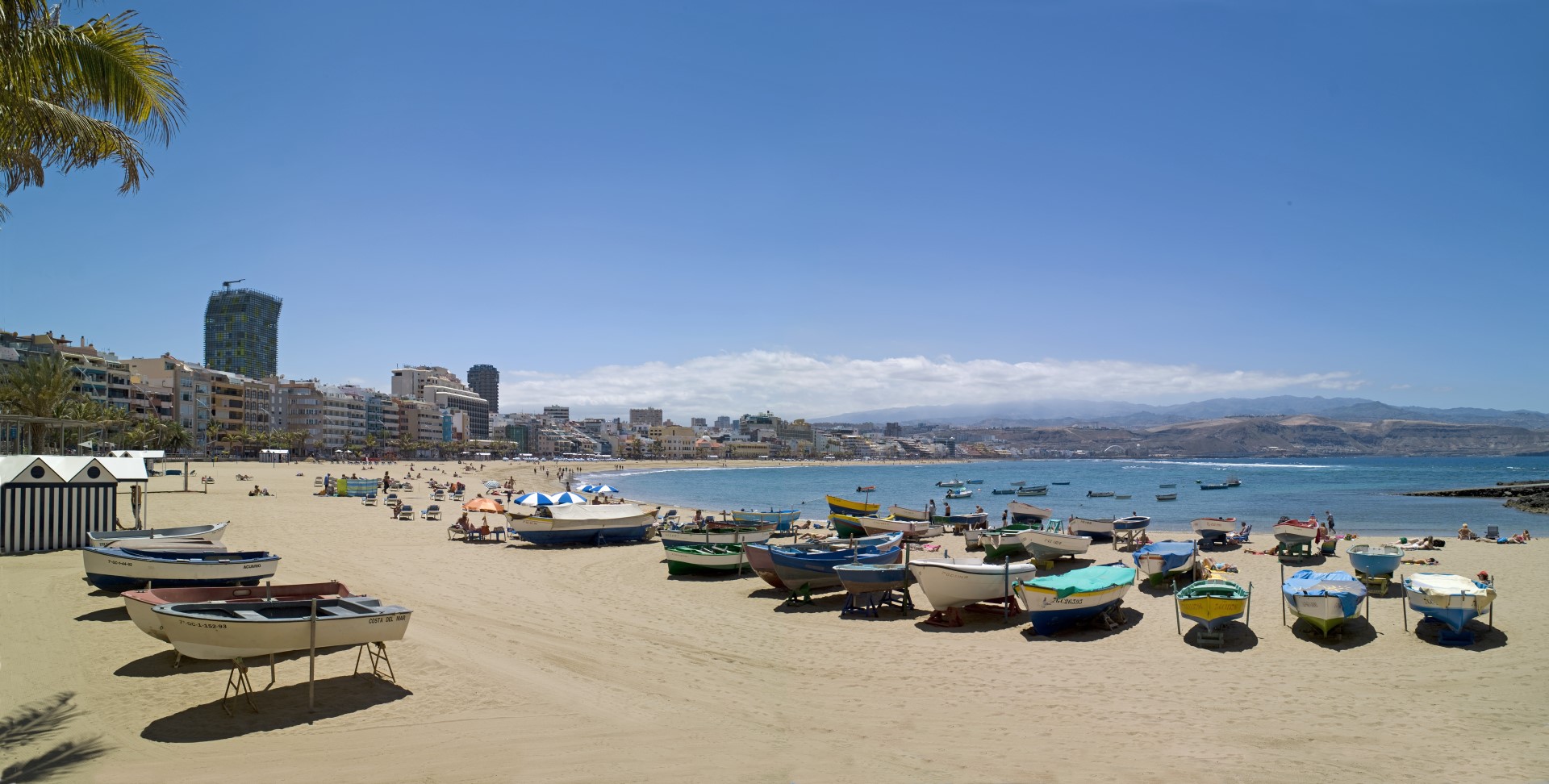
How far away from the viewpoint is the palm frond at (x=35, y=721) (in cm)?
777

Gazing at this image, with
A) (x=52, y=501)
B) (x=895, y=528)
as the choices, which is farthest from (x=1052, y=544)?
(x=52, y=501)

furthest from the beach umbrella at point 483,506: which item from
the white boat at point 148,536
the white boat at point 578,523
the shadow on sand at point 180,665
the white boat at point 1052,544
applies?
the shadow on sand at point 180,665

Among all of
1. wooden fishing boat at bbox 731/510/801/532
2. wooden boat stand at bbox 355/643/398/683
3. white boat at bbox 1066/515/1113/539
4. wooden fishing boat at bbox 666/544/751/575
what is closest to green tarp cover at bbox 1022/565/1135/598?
wooden fishing boat at bbox 666/544/751/575

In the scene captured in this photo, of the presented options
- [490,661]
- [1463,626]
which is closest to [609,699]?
[490,661]

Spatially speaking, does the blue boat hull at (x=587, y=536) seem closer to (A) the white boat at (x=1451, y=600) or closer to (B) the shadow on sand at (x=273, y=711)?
(B) the shadow on sand at (x=273, y=711)

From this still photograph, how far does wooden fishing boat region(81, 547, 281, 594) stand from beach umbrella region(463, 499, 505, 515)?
14774mm

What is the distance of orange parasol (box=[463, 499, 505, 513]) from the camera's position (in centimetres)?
2930

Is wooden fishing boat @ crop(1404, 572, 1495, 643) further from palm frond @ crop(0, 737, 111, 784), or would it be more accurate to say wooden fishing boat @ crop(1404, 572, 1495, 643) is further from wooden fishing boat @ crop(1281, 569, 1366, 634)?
palm frond @ crop(0, 737, 111, 784)

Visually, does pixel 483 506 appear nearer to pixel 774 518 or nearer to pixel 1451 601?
A: pixel 774 518

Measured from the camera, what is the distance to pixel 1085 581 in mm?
14820

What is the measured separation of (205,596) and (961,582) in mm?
11453

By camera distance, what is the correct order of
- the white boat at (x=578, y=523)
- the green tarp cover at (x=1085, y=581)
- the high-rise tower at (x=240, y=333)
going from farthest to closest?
the high-rise tower at (x=240, y=333)
the white boat at (x=578, y=523)
the green tarp cover at (x=1085, y=581)

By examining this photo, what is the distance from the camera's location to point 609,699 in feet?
31.7

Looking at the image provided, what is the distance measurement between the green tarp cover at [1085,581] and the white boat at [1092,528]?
496 inches
